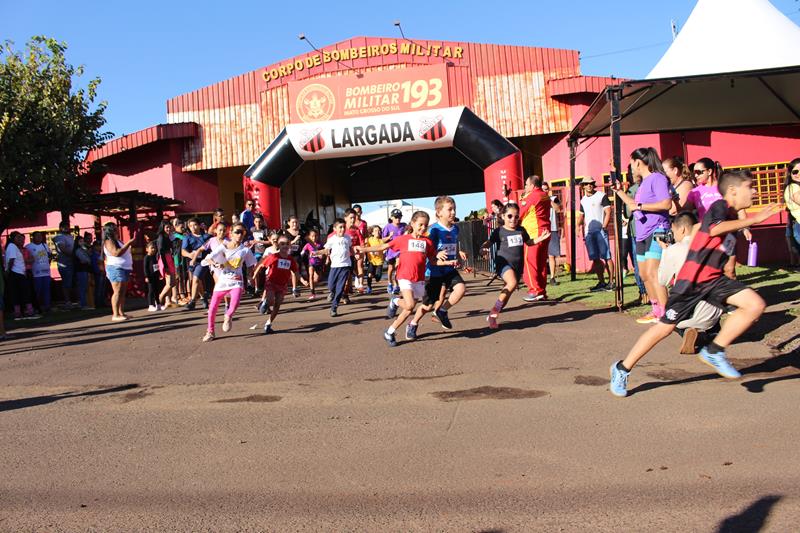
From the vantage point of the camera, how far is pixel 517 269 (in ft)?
31.5

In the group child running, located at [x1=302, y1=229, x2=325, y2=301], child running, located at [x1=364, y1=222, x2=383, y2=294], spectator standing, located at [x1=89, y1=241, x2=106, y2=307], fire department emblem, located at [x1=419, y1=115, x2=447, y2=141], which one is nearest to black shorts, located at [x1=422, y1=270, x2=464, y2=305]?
child running, located at [x1=302, y1=229, x2=325, y2=301]

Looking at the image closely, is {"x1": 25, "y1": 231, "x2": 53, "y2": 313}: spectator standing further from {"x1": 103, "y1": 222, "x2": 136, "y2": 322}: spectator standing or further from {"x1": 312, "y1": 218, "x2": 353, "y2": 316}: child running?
{"x1": 312, "y1": 218, "x2": 353, "y2": 316}: child running

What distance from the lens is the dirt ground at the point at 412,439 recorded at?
11.3 ft

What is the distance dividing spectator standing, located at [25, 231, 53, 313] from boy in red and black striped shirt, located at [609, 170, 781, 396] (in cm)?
1379

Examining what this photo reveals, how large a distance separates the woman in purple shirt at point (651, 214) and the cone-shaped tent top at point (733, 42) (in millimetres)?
3349

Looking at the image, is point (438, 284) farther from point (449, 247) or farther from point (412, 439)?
point (412, 439)

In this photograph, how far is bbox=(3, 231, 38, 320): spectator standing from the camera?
47.8 ft

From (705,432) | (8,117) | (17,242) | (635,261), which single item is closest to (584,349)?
(635,261)

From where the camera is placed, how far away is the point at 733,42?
11578 mm

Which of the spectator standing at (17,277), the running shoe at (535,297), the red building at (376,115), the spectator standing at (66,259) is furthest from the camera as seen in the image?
the red building at (376,115)

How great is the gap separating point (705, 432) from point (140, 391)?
15.8 feet

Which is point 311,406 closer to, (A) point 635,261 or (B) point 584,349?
(B) point 584,349

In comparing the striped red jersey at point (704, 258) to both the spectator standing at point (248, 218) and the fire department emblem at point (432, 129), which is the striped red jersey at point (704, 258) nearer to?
the spectator standing at point (248, 218)

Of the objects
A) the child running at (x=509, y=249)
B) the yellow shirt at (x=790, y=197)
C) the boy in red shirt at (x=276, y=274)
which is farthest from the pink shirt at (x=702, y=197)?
the boy in red shirt at (x=276, y=274)
